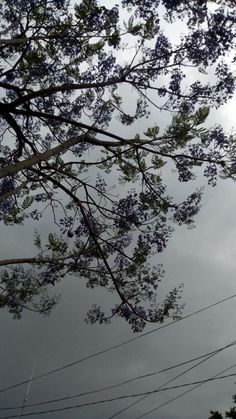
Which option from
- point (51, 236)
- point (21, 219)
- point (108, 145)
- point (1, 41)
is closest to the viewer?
point (1, 41)

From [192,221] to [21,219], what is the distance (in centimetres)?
418

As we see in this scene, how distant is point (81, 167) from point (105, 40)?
2.83 meters

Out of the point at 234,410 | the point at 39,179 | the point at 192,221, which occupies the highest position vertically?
the point at 39,179

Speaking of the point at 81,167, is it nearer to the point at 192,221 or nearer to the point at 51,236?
the point at 51,236

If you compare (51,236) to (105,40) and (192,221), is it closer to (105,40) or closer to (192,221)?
(192,221)

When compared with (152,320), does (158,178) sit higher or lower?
higher

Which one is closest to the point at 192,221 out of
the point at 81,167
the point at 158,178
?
the point at 158,178

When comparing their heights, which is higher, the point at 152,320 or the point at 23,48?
the point at 23,48

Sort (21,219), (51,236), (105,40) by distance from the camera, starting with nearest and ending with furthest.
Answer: (105,40) → (51,236) → (21,219)

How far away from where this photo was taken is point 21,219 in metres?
11.6

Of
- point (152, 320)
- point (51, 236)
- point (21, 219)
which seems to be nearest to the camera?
point (152, 320)

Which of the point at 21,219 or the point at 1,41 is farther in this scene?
the point at 21,219

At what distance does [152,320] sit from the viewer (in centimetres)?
1001

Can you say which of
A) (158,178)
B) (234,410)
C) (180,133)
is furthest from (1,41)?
(234,410)
